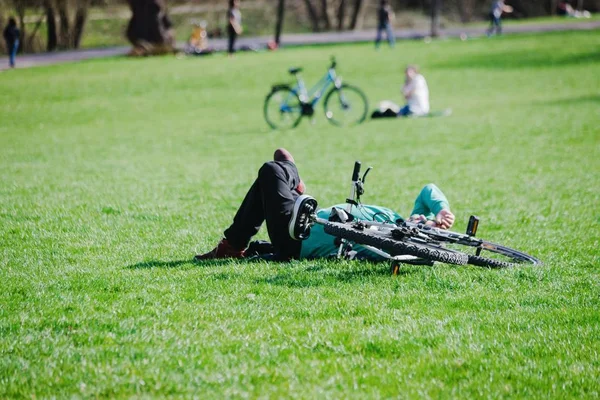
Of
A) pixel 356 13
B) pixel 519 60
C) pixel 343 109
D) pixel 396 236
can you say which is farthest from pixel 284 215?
pixel 356 13

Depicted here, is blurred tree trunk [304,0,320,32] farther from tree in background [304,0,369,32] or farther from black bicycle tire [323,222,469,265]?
black bicycle tire [323,222,469,265]

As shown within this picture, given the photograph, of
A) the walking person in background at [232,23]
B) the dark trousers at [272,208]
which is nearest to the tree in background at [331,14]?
the walking person in background at [232,23]

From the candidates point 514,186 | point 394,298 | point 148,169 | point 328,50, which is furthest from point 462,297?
point 328,50

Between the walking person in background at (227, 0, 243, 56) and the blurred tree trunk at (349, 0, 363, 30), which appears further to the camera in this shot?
the blurred tree trunk at (349, 0, 363, 30)

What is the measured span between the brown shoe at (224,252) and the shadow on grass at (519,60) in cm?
2579

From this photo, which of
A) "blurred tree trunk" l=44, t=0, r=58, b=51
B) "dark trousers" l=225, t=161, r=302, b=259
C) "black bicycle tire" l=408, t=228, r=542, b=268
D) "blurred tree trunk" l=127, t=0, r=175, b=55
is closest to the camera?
"black bicycle tire" l=408, t=228, r=542, b=268

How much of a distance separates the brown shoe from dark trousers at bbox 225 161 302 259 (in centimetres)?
6

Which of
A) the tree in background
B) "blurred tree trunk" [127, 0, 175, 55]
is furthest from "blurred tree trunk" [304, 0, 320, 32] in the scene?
"blurred tree trunk" [127, 0, 175, 55]

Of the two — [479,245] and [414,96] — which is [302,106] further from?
[479,245]

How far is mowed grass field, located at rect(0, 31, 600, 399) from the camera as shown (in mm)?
4914

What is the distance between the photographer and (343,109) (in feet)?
67.3

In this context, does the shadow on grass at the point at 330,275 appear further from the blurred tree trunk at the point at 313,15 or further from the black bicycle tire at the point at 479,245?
the blurred tree trunk at the point at 313,15

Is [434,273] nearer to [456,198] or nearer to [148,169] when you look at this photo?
[456,198]

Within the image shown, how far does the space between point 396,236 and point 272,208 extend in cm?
105
